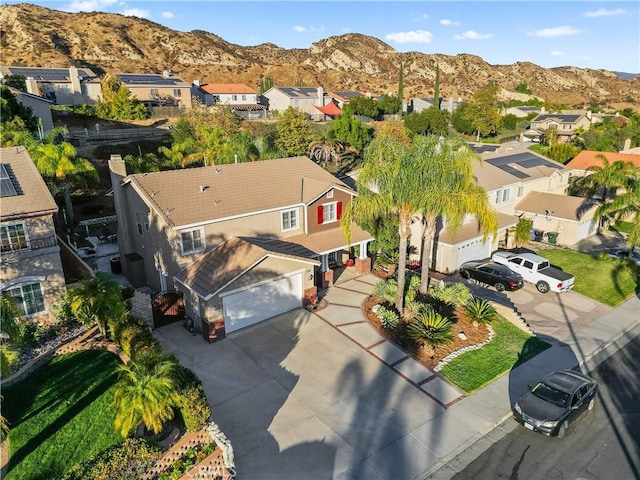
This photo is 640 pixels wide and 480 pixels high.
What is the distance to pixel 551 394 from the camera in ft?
48.9

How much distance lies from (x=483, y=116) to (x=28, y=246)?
244ft

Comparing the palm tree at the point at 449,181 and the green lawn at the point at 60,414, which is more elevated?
the palm tree at the point at 449,181

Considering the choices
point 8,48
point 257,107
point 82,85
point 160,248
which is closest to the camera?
point 160,248

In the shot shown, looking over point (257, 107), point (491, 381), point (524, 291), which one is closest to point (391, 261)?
point (524, 291)

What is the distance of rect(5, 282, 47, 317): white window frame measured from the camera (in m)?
18.4

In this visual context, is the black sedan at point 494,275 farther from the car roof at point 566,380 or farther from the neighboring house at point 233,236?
the car roof at point 566,380

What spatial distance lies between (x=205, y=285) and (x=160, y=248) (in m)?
4.40

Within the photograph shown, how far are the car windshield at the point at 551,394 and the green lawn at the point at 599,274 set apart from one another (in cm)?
1222

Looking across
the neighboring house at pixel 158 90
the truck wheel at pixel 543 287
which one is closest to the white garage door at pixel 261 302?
the truck wheel at pixel 543 287

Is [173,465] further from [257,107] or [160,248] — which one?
[257,107]

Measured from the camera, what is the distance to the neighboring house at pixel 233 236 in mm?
19875

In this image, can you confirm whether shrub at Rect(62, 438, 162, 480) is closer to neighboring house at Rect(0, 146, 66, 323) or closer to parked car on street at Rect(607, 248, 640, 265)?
neighboring house at Rect(0, 146, 66, 323)

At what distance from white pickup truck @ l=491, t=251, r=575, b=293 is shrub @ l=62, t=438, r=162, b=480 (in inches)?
886

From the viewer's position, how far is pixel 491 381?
667 inches
